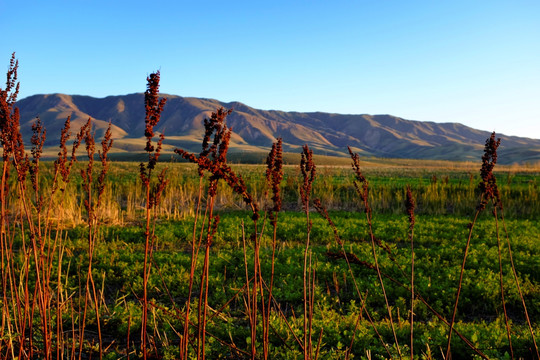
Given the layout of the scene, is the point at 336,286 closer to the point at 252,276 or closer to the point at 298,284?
the point at 298,284

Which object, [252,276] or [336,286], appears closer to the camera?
[252,276]

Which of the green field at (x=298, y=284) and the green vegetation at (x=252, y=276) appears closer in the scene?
the green vegetation at (x=252, y=276)

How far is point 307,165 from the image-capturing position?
2.74m

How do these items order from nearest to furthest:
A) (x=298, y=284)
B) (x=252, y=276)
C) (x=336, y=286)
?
(x=252, y=276) → (x=336, y=286) → (x=298, y=284)

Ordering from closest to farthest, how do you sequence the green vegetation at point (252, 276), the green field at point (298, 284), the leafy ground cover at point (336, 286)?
the green vegetation at point (252, 276) < the green field at point (298, 284) < the leafy ground cover at point (336, 286)

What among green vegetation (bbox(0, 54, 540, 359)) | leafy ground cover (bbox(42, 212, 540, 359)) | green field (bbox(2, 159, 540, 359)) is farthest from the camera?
leafy ground cover (bbox(42, 212, 540, 359))

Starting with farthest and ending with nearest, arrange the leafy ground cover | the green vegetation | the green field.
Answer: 1. the leafy ground cover
2. the green field
3. the green vegetation

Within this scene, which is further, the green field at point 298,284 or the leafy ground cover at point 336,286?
the leafy ground cover at point 336,286

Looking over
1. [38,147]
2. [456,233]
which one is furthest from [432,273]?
[38,147]

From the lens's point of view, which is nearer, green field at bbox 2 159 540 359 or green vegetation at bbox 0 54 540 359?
green vegetation at bbox 0 54 540 359

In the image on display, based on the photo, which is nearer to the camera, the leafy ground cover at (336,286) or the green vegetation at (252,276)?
the green vegetation at (252,276)

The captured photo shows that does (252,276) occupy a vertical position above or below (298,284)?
above

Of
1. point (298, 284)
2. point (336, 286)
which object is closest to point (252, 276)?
point (298, 284)

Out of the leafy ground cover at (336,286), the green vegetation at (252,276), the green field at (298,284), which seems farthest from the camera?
the leafy ground cover at (336,286)
